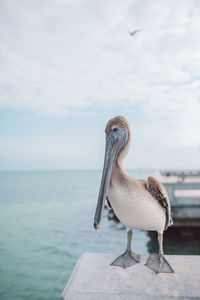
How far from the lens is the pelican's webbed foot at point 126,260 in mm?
2695

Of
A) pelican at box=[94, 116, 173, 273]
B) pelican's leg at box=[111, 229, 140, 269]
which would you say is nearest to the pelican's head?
pelican at box=[94, 116, 173, 273]

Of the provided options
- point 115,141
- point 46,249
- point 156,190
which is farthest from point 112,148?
point 46,249

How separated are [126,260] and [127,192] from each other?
31.9 inches

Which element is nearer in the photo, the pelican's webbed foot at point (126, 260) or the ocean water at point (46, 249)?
the pelican's webbed foot at point (126, 260)

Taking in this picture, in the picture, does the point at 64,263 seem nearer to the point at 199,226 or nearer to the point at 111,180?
the point at 199,226

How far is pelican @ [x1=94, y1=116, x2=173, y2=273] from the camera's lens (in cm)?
246

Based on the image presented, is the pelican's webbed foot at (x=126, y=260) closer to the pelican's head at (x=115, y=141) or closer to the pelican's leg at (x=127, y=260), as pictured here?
the pelican's leg at (x=127, y=260)

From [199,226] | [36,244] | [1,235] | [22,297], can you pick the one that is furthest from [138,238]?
[1,235]

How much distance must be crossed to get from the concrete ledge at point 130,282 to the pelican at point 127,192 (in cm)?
13

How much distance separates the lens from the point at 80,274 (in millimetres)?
2449

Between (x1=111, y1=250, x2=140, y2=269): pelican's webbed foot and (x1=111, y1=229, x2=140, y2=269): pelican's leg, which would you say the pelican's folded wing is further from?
(x1=111, y1=250, x2=140, y2=269): pelican's webbed foot

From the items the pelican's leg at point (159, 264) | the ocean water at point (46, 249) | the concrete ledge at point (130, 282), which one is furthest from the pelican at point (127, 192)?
the ocean water at point (46, 249)

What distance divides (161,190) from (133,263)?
83cm

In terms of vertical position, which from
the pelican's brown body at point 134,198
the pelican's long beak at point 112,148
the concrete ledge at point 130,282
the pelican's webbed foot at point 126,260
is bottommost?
the concrete ledge at point 130,282
